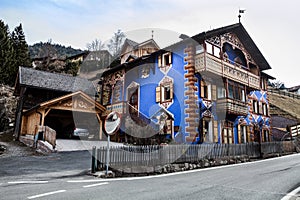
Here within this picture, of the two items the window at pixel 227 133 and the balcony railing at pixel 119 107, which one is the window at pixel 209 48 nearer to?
the window at pixel 227 133

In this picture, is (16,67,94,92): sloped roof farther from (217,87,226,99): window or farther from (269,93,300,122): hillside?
(269,93,300,122): hillside

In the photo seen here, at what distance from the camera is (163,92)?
19.6 metres

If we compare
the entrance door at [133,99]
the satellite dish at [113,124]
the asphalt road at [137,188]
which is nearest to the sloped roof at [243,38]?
the entrance door at [133,99]

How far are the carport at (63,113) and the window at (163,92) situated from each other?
5.29 metres

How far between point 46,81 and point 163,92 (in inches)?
500

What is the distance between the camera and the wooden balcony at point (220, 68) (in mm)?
17066

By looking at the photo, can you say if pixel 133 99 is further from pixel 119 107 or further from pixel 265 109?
pixel 265 109

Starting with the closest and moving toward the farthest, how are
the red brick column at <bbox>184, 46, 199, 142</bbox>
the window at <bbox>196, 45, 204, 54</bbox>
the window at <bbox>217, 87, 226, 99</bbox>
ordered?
the red brick column at <bbox>184, 46, 199, 142</bbox>
the window at <bbox>196, 45, 204, 54</bbox>
the window at <bbox>217, 87, 226, 99</bbox>

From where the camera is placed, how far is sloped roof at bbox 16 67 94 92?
2270 centimetres

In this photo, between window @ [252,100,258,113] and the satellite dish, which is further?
window @ [252,100,258,113]

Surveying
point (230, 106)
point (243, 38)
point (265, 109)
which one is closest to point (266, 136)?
point (265, 109)

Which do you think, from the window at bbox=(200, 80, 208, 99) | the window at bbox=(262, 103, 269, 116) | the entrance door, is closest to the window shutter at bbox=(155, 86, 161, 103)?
the entrance door

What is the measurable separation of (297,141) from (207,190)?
2136cm

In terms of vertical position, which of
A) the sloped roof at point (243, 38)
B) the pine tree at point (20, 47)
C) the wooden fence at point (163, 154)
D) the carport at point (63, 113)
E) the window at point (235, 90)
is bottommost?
the wooden fence at point (163, 154)
